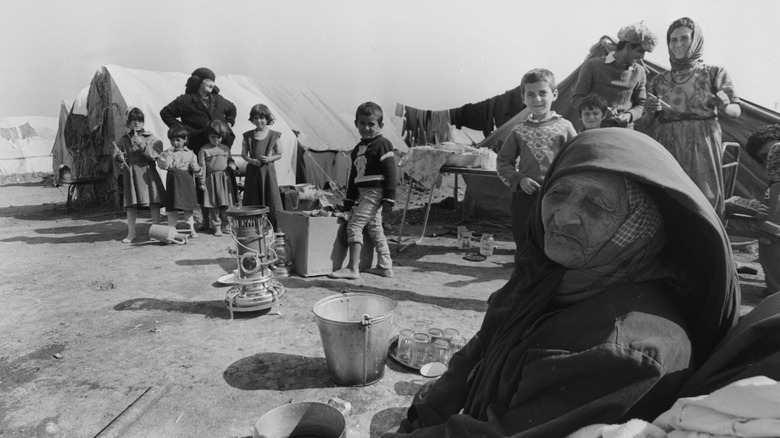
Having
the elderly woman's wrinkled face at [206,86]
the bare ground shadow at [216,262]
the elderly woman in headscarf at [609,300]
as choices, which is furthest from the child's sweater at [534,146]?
the elderly woman's wrinkled face at [206,86]

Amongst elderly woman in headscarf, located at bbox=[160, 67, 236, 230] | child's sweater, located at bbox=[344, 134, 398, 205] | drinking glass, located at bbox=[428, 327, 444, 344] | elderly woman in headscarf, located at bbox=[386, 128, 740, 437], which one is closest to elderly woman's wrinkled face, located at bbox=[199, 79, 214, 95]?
elderly woman in headscarf, located at bbox=[160, 67, 236, 230]

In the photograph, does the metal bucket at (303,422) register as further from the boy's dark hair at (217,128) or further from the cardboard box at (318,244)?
the boy's dark hair at (217,128)

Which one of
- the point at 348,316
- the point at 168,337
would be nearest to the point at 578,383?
the point at 348,316

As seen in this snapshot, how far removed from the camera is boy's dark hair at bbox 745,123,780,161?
6180 millimetres

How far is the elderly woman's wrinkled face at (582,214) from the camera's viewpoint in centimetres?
118

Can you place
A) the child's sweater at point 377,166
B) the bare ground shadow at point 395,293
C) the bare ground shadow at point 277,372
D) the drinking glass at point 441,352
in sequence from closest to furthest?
the bare ground shadow at point 277,372
the drinking glass at point 441,352
the bare ground shadow at point 395,293
the child's sweater at point 377,166

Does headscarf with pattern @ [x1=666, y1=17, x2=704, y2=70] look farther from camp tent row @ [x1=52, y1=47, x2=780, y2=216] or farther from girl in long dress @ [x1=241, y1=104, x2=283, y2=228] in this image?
girl in long dress @ [x1=241, y1=104, x2=283, y2=228]

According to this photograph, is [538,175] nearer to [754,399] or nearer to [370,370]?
[370,370]

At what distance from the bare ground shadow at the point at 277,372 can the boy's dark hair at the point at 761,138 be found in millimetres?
6734

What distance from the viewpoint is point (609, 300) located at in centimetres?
115

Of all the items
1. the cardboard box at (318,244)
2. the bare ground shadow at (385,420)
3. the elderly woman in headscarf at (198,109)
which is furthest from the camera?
the elderly woman in headscarf at (198,109)

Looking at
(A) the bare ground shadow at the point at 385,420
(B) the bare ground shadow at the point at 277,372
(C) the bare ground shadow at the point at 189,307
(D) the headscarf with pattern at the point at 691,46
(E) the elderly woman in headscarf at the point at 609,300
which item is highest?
(D) the headscarf with pattern at the point at 691,46

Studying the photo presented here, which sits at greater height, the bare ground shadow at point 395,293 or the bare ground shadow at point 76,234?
the bare ground shadow at point 76,234

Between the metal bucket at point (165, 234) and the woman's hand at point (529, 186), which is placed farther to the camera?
the metal bucket at point (165, 234)
